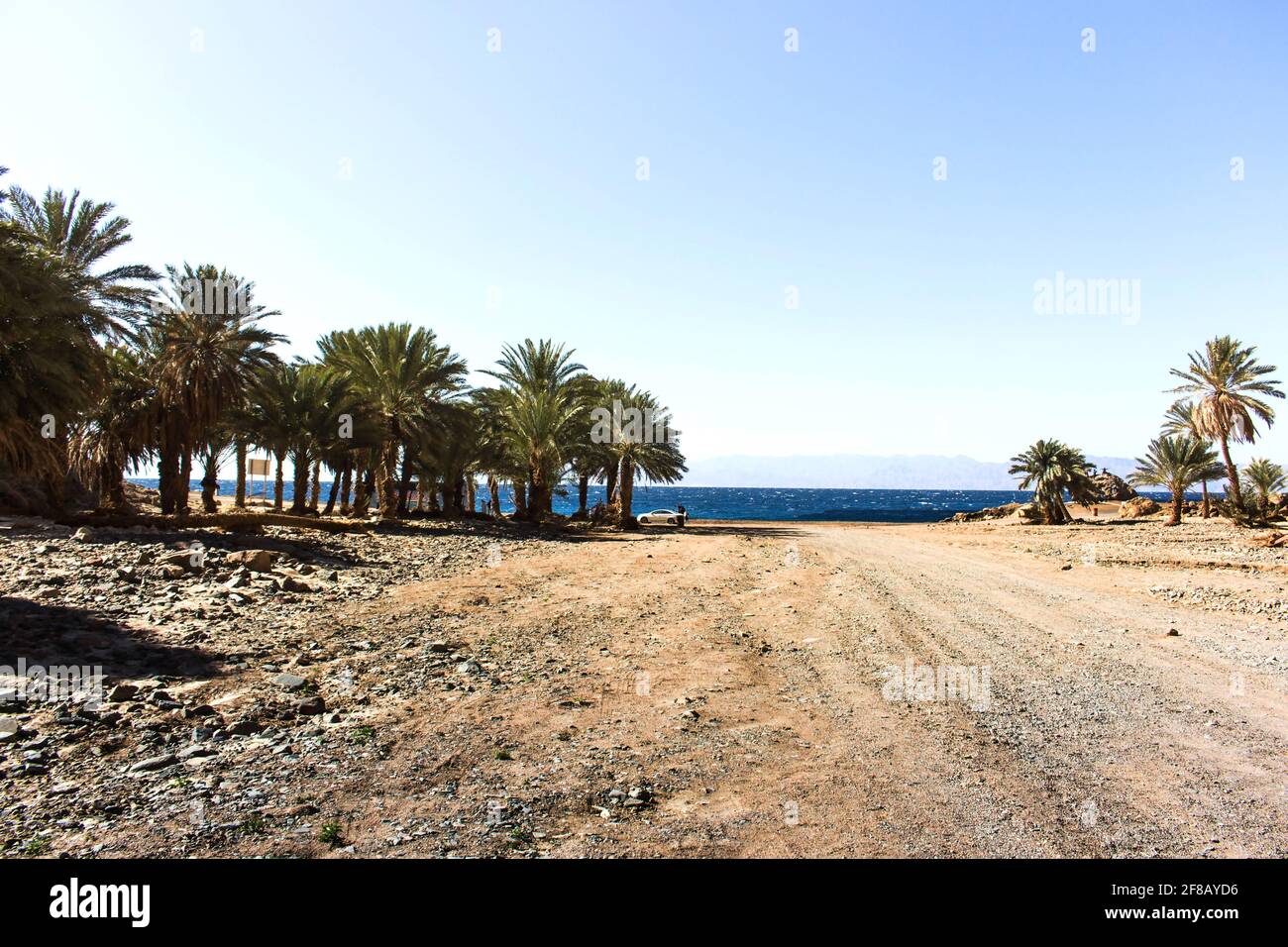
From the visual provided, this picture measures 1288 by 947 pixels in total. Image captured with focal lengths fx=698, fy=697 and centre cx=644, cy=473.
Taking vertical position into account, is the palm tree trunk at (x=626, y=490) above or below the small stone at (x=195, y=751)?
above

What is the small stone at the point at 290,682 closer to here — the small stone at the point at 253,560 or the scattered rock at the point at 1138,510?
the small stone at the point at 253,560

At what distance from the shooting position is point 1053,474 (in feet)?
146

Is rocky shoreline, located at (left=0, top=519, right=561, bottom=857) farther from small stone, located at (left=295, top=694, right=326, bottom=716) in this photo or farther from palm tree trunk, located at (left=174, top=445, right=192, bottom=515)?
palm tree trunk, located at (left=174, top=445, right=192, bottom=515)

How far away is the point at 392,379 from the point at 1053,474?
40.0 metres

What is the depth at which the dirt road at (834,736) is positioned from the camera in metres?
4.24

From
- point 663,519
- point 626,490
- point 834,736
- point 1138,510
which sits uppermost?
point 626,490

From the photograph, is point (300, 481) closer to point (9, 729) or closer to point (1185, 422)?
point (9, 729)

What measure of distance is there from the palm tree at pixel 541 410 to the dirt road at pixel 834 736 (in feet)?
69.9

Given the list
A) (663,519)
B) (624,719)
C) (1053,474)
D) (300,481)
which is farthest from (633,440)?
(624,719)

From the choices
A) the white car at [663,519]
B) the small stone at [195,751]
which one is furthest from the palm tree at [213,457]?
the small stone at [195,751]
